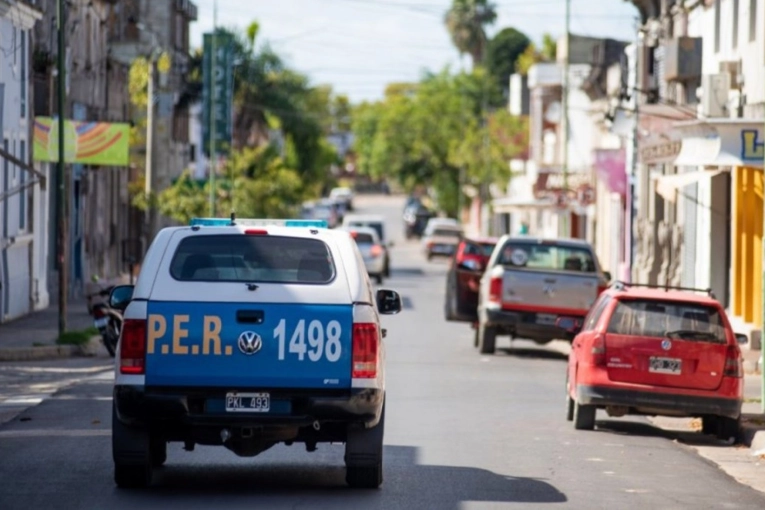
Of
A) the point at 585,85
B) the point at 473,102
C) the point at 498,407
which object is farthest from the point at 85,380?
the point at 473,102

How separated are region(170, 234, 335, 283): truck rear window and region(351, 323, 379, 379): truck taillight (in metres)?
0.51

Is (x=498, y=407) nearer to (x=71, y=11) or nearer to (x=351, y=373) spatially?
(x=351, y=373)

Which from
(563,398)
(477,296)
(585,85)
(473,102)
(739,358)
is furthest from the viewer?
(473,102)

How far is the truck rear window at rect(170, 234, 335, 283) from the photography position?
12.4 metres

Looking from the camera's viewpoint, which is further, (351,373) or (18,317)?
(18,317)

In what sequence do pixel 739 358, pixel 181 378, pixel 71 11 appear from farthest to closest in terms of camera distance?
pixel 71 11 < pixel 739 358 < pixel 181 378

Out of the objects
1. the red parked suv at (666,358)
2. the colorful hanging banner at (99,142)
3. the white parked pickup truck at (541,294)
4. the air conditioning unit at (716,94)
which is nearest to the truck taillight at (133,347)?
the red parked suv at (666,358)

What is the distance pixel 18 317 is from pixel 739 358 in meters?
20.8

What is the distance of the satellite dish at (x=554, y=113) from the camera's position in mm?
79875

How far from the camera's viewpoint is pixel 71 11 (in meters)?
44.8

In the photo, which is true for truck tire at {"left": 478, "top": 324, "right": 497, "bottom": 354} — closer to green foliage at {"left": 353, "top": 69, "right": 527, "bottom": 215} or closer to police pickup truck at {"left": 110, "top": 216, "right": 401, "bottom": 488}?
police pickup truck at {"left": 110, "top": 216, "right": 401, "bottom": 488}

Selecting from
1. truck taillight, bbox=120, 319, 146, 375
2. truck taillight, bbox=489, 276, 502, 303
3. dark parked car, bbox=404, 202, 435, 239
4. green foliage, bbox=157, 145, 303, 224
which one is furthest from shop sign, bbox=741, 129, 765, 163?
dark parked car, bbox=404, 202, 435, 239

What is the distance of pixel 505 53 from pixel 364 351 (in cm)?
11965

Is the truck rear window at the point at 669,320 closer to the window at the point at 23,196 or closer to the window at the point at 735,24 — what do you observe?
the window at the point at 735,24
